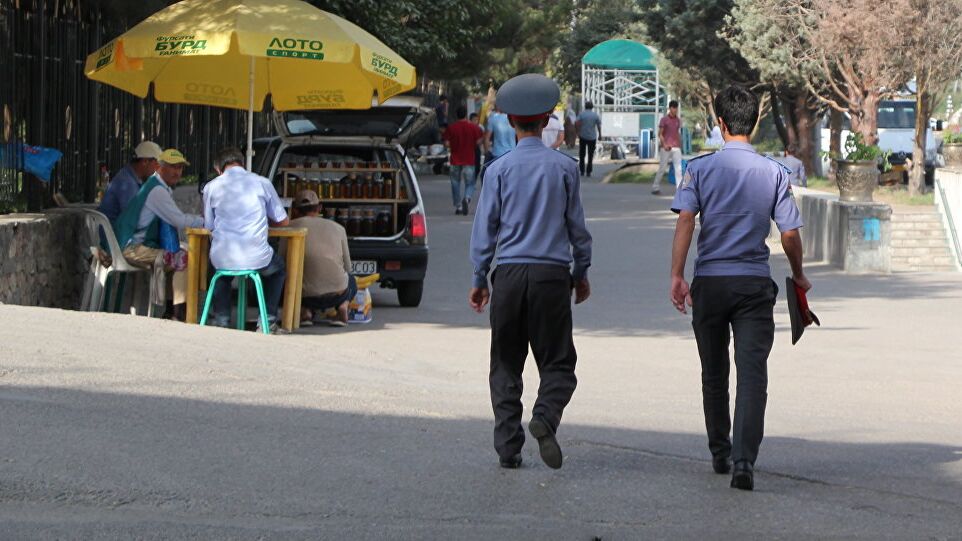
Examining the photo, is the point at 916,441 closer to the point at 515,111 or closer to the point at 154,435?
the point at 515,111

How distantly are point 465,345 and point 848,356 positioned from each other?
283 cm

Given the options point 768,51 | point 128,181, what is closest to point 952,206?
point 768,51

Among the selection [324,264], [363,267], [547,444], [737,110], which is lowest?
[547,444]

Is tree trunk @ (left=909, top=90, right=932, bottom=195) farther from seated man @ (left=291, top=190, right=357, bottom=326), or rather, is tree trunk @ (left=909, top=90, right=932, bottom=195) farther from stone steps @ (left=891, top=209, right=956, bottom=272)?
seated man @ (left=291, top=190, right=357, bottom=326)

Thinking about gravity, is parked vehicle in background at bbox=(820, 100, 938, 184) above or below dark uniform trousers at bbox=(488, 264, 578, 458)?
above

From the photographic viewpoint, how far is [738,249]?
6797mm

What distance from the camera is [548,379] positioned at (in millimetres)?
6875

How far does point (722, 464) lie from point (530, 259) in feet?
3.98

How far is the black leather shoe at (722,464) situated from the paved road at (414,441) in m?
0.07

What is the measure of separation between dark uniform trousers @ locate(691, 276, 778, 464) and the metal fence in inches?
306

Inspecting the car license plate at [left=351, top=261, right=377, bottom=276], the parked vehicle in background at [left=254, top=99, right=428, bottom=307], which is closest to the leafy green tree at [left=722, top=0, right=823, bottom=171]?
the parked vehicle in background at [left=254, top=99, right=428, bottom=307]

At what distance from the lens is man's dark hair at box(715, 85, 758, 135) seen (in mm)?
6895

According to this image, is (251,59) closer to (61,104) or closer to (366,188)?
(366,188)

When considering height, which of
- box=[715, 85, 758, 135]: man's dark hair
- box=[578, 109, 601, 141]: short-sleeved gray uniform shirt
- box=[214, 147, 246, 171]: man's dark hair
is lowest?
box=[214, 147, 246, 171]: man's dark hair
